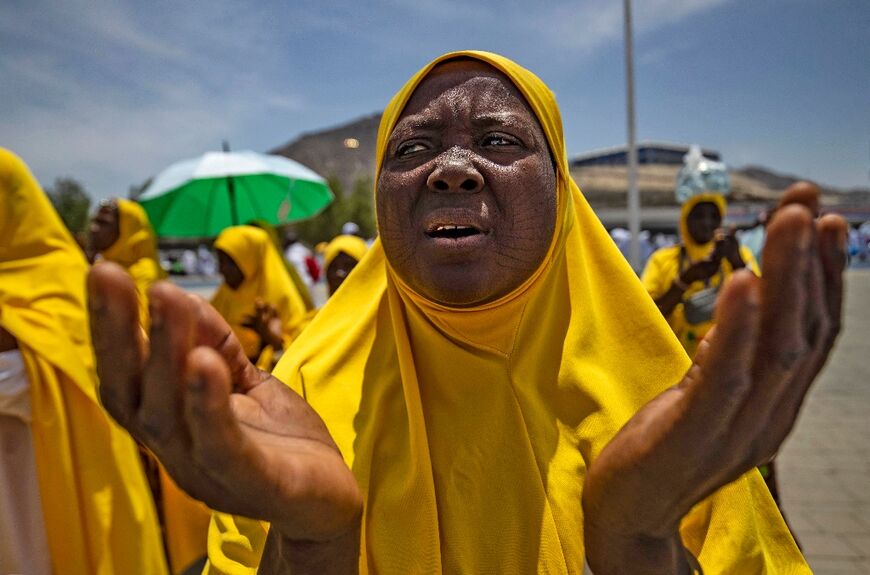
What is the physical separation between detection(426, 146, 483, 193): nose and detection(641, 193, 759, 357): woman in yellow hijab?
7.74 feet

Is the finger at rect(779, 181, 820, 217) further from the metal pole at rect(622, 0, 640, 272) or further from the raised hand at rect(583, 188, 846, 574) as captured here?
the metal pole at rect(622, 0, 640, 272)

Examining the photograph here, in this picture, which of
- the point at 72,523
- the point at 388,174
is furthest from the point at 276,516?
the point at 72,523

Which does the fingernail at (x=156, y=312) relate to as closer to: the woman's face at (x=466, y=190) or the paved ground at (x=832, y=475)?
the woman's face at (x=466, y=190)

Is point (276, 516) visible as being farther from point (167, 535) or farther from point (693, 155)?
point (693, 155)

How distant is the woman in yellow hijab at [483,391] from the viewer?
932 millimetres

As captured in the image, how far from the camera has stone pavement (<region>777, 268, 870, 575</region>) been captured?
11.3 ft

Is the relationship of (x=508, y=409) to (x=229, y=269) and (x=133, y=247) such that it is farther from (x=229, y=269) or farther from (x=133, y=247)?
A: (x=133, y=247)

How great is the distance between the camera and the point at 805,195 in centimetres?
76

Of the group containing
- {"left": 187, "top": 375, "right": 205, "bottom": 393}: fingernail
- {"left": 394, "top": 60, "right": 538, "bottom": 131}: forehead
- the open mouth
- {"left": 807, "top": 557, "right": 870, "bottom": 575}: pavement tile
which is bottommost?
{"left": 807, "top": 557, "right": 870, "bottom": 575}: pavement tile

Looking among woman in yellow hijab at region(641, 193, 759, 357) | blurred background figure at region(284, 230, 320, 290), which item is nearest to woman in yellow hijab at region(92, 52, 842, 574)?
woman in yellow hijab at region(641, 193, 759, 357)

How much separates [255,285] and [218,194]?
1.62 m

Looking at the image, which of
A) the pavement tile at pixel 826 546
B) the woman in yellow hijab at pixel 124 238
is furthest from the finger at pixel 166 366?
the woman in yellow hijab at pixel 124 238

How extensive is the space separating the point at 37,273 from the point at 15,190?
1.18ft

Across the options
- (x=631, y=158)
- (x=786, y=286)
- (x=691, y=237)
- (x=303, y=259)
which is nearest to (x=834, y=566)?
(x=691, y=237)
